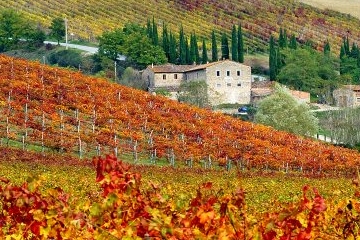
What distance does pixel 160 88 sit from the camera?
93.6m

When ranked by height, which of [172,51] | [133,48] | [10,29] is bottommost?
[172,51]

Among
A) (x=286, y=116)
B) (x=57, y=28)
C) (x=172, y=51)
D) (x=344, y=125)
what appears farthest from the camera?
(x=57, y=28)

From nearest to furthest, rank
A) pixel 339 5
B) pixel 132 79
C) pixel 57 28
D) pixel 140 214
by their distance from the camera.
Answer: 1. pixel 140 214
2. pixel 132 79
3. pixel 57 28
4. pixel 339 5

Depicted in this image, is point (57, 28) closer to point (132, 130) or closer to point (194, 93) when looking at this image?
point (194, 93)

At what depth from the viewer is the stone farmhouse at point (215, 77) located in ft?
307

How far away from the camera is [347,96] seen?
9750 centimetres

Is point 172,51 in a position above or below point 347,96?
above

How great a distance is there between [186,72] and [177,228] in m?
87.3

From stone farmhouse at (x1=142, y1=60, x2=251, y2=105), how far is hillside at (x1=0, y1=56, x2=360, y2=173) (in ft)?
121

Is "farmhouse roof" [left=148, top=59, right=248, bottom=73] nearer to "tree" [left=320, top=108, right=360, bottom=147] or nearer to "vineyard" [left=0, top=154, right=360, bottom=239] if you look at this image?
"tree" [left=320, top=108, right=360, bottom=147]

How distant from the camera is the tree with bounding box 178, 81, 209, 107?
84.1m

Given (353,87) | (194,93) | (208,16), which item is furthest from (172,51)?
(208,16)

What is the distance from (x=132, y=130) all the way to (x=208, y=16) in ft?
325

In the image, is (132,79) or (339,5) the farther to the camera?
(339,5)
